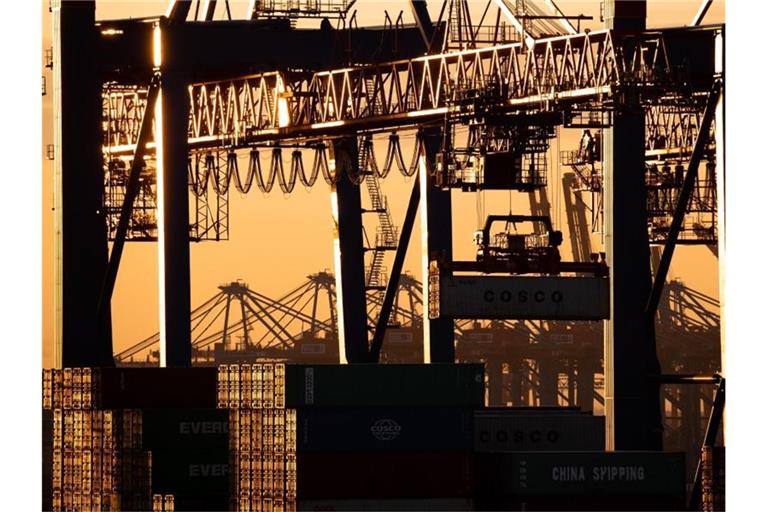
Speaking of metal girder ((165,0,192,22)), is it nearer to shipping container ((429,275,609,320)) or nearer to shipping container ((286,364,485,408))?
shipping container ((429,275,609,320))

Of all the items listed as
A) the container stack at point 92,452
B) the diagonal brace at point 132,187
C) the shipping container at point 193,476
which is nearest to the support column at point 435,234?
the diagonal brace at point 132,187

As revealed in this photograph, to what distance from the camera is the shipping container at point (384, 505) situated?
5069 cm

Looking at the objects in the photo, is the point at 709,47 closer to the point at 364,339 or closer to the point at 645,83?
the point at 645,83

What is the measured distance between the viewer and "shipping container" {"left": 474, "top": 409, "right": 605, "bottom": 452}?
62.1 m

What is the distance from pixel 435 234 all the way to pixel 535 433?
18815 mm

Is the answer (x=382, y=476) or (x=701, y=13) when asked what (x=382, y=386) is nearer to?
(x=382, y=476)

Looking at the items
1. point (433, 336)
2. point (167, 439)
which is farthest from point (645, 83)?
point (433, 336)

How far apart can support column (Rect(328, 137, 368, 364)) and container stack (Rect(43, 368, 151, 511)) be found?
24916 millimetres

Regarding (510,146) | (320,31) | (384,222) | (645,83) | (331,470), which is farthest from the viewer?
(384,222)

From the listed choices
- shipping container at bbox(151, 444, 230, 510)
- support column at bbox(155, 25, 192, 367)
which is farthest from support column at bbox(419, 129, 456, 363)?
shipping container at bbox(151, 444, 230, 510)

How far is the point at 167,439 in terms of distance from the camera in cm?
5503

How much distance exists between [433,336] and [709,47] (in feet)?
59.2

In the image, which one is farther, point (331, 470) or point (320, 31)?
point (320, 31)

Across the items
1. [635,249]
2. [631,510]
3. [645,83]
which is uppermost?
[645,83]
